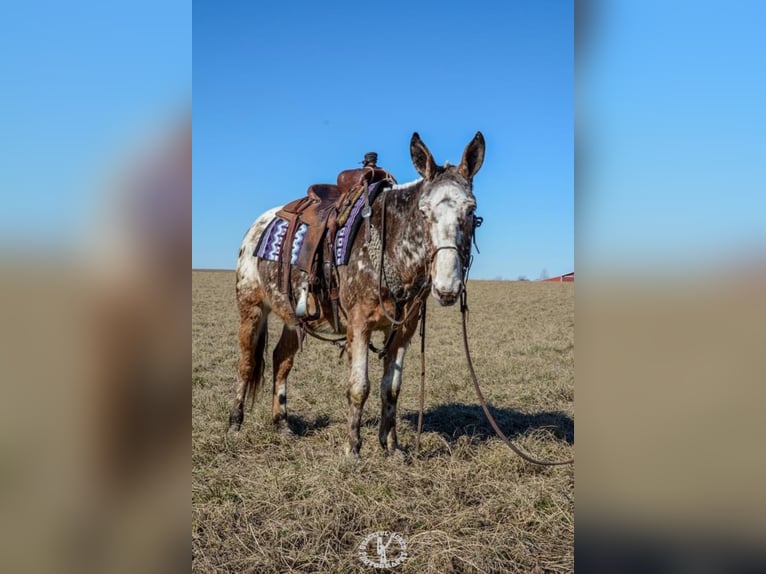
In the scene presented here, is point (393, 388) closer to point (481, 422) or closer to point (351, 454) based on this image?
point (351, 454)

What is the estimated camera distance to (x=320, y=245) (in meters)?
4.91

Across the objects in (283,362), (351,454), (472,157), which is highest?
(472,157)

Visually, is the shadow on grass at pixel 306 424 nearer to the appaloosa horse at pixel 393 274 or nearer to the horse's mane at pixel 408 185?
the appaloosa horse at pixel 393 274

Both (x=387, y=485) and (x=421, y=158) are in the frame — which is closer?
(x=387, y=485)

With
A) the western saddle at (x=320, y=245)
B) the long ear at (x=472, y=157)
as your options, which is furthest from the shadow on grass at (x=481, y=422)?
the long ear at (x=472, y=157)

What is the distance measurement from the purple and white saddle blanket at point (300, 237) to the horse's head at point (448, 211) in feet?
2.90

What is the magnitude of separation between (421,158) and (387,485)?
9.27 feet

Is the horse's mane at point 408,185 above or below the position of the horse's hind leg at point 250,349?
above

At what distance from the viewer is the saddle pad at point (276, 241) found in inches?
202

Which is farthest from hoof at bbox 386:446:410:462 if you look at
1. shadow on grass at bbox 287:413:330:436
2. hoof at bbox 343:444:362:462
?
shadow on grass at bbox 287:413:330:436

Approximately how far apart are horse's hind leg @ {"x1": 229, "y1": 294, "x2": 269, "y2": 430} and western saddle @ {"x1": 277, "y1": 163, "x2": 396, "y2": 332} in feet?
2.51

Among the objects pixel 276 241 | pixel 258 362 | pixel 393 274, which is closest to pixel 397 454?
pixel 393 274

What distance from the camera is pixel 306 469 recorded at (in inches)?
171
